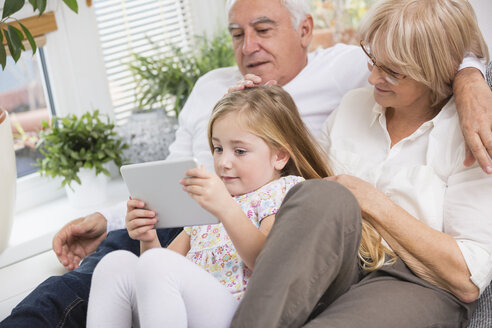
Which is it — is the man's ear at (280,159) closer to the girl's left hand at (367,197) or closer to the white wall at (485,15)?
the girl's left hand at (367,197)

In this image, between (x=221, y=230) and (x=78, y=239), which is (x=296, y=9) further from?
(x=78, y=239)

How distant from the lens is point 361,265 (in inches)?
55.7

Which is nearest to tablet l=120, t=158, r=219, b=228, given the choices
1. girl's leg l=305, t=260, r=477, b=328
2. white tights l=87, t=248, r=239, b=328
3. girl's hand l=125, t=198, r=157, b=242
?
girl's hand l=125, t=198, r=157, b=242

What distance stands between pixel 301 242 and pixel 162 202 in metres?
0.40

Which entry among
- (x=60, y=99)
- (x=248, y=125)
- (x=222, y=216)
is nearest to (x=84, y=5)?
(x=60, y=99)

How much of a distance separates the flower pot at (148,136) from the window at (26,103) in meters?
0.42

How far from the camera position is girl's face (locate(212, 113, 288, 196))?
1.44m

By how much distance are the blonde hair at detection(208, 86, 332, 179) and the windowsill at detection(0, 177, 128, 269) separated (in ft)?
3.78

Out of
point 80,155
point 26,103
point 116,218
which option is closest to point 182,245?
point 116,218

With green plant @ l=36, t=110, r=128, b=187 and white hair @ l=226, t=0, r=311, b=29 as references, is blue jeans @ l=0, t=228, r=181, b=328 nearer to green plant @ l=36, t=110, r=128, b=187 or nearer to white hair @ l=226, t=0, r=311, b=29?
green plant @ l=36, t=110, r=128, b=187

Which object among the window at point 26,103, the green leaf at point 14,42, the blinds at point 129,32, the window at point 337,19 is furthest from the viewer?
the window at point 337,19

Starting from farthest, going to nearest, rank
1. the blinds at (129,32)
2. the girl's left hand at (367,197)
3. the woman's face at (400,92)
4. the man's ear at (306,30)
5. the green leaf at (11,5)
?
1. the blinds at (129,32)
2. the man's ear at (306,30)
3. the green leaf at (11,5)
4. the woman's face at (400,92)
5. the girl's left hand at (367,197)

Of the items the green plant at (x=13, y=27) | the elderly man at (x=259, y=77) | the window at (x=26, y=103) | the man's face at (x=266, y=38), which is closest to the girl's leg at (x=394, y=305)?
the elderly man at (x=259, y=77)

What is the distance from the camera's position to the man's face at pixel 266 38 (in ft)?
6.49
